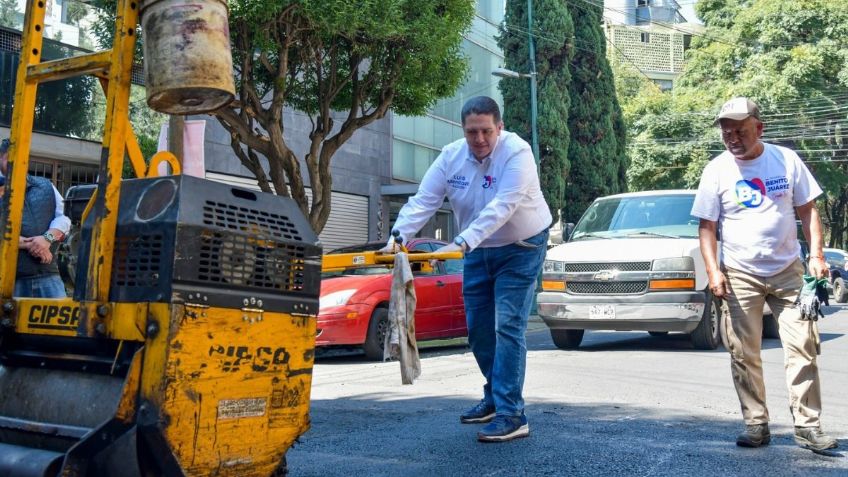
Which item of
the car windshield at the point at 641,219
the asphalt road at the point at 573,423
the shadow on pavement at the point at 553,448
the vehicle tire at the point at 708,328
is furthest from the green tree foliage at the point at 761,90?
the shadow on pavement at the point at 553,448

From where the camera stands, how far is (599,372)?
9.01m

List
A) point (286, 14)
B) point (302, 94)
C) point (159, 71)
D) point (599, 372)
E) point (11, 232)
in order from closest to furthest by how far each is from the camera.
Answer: point (159, 71)
point (11, 232)
point (599, 372)
point (286, 14)
point (302, 94)

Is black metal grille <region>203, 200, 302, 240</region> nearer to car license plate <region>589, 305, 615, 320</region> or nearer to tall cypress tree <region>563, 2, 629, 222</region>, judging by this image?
car license plate <region>589, 305, 615, 320</region>

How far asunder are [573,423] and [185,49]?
3.54 meters

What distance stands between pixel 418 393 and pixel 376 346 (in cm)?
370

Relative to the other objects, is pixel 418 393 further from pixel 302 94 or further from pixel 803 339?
pixel 302 94

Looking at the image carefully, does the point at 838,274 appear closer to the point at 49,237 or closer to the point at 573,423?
the point at 573,423

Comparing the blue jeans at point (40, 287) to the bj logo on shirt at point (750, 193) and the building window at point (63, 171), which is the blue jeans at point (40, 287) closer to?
the bj logo on shirt at point (750, 193)

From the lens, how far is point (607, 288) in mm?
11148

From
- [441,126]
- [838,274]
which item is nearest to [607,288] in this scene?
[441,126]

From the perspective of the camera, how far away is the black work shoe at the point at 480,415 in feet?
18.9

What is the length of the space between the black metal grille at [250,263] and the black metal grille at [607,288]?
7.85 metres

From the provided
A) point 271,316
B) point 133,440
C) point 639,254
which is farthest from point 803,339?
point 639,254

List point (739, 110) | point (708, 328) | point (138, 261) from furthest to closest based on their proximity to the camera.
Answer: point (708, 328) → point (739, 110) → point (138, 261)
